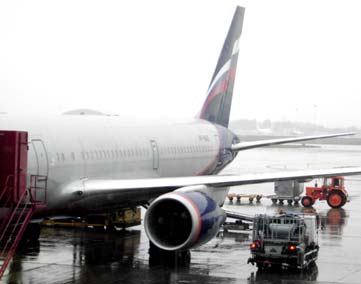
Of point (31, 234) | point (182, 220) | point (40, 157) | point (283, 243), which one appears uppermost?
point (40, 157)

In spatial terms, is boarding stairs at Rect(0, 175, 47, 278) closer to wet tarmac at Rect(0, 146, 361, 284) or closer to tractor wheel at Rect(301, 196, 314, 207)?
wet tarmac at Rect(0, 146, 361, 284)

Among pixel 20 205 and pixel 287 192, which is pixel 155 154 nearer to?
pixel 20 205

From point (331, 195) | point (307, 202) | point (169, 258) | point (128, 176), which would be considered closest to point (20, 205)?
point (169, 258)

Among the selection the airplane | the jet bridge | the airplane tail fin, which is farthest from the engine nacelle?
the airplane tail fin

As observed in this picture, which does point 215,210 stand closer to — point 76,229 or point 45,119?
point 45,119

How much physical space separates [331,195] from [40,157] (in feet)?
59.7

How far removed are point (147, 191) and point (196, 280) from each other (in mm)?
3345

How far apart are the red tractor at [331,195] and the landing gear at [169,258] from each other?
557 inches

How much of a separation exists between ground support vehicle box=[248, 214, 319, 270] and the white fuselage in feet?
14.2

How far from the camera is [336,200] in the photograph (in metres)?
32.5

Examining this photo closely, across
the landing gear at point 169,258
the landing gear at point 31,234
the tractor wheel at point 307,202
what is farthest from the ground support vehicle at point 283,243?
the tractor wheel at point 307,202

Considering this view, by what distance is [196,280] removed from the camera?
16656 mm

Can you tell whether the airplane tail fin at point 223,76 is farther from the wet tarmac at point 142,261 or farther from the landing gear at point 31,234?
the landing gear at point 31,234

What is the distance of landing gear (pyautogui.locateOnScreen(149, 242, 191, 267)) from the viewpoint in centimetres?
1870
